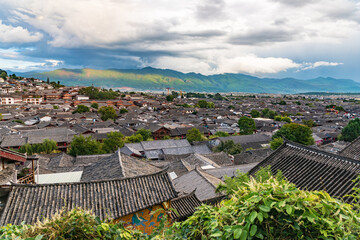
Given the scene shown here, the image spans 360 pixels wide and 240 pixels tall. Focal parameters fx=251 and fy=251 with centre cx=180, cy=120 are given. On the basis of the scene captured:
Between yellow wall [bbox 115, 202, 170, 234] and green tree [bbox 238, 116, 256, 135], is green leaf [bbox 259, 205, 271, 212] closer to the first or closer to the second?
yellow wall [bbox 115, 202, 170, 234]

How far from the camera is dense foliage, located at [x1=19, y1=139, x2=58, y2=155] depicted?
38719 millimetres

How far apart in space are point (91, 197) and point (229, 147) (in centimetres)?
3557

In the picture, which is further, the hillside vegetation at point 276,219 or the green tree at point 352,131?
the green tree at point 352,131

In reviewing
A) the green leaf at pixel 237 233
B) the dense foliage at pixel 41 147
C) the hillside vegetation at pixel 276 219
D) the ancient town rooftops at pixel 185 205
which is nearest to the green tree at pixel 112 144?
the dense foliage at pixel 41 147

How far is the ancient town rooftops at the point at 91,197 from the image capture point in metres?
9.23

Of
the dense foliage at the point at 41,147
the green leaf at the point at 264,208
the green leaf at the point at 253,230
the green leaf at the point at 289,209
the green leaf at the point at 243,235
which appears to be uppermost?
the green leaf at the point at 289,209

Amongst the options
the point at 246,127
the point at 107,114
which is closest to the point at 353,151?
the point at 246,127

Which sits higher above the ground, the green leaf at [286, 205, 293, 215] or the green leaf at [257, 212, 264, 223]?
the green leaf at [286, 205, 293, 215]

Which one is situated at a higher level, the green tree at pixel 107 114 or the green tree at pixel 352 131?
the green tree at pixel 352 131

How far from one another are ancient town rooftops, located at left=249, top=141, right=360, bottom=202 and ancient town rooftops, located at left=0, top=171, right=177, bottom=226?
17.4 ft

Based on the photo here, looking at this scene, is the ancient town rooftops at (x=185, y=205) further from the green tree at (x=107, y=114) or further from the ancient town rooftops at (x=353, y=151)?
the green tree at (x=107, y=114)

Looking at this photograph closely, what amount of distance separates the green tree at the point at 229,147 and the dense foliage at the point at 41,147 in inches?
1072

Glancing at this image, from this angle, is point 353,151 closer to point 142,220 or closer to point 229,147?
point 142,220

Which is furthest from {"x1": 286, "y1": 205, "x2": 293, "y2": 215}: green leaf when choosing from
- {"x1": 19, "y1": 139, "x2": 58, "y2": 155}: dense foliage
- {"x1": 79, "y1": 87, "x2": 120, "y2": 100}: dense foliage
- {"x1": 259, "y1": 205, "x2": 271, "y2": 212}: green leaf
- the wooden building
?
{"x1": 79, "y1": 87, "x2": 120, "y2": 100}: dense foliage
